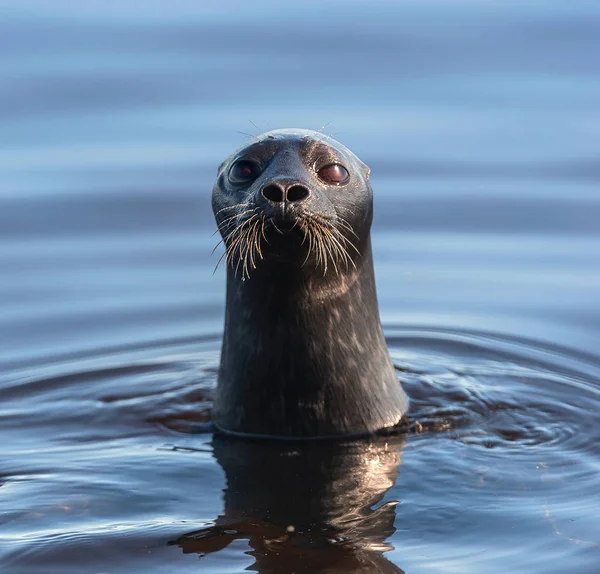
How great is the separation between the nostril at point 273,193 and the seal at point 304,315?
0.82 ft

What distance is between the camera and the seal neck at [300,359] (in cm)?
775

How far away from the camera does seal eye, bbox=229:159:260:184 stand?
7.50 meters

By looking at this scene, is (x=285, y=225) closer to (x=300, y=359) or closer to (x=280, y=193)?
(x=280, y=193)

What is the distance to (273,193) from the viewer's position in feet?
23.1

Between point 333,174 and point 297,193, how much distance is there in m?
0.54

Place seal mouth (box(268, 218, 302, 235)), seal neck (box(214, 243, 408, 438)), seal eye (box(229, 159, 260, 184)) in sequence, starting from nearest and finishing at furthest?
seal mouth (box(268, 218, 302, 235)) → seal eye (box(229, 159, 260, 184)) → seal neck (box(214, 243, 408, 438))

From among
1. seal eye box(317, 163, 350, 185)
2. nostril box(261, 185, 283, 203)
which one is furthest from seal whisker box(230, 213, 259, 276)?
seal eye box(317, 163, 350, 185)

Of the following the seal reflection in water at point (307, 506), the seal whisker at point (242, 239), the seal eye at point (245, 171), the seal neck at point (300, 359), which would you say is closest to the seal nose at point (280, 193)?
the seal whisker at point (242, 239)

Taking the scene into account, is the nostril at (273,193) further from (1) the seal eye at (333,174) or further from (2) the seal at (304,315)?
(1) the seal eye at (333,174)

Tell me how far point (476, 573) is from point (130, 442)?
8.11 ft

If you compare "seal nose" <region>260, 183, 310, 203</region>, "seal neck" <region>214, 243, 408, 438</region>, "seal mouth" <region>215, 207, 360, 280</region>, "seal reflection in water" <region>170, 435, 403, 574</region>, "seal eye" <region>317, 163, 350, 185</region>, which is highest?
"seal eye" <region>317, 163, 350, 185</region>

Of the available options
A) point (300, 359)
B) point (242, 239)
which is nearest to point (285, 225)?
point (242, 239)

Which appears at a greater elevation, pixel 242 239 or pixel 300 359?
pixel 242 239

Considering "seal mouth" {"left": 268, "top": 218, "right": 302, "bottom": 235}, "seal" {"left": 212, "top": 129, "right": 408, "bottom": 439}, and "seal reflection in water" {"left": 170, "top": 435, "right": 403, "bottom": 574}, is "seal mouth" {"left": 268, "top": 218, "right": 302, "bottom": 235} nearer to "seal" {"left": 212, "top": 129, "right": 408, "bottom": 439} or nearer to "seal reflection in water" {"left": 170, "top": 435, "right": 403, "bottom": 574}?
"seal" {"left": 212, "top": 129, "right": 408, "bottom": 439}
